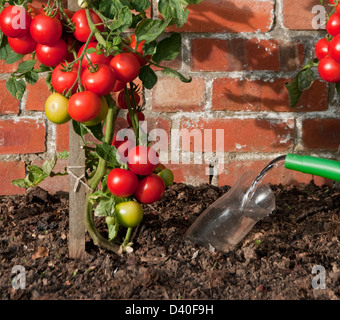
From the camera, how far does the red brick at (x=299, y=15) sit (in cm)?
139

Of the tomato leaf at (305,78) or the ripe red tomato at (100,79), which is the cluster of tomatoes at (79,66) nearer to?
the ripe red tomato at (100,79)

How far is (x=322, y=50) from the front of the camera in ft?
3.60

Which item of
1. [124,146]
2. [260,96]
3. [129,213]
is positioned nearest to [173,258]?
[129,213]

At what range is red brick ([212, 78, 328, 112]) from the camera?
140 centimetres

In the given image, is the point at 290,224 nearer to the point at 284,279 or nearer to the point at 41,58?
the point at 284,279

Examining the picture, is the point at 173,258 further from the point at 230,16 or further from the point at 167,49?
the point at 230,16

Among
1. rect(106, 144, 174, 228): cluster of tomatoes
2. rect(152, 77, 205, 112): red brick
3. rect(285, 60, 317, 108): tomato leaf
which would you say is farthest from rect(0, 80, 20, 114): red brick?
rect(285, 60, 317, 108): tomato leaf

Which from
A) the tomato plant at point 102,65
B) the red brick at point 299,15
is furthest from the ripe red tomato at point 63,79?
the red brick at point 299,15

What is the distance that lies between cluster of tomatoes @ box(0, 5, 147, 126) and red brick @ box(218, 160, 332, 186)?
24.6 inches

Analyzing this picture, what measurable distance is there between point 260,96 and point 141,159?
0.59 m

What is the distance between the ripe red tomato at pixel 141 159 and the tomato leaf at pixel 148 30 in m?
0.20

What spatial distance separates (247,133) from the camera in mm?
1424
